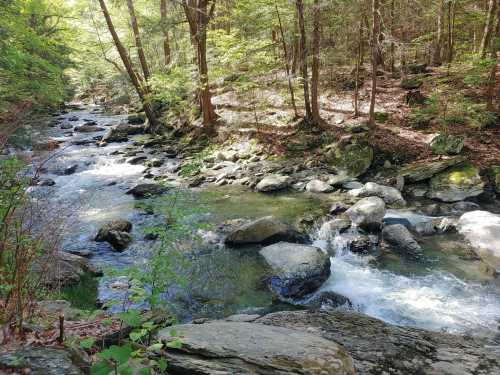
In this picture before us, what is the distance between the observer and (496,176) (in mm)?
10000

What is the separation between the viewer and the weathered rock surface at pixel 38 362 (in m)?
2.25

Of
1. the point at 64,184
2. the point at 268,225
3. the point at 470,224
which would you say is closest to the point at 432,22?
the point at 470,224

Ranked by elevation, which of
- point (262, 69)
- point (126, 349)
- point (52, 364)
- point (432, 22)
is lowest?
point (52, 364)

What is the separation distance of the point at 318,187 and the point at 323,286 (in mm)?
5069

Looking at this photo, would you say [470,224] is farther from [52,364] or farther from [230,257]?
[52,364]

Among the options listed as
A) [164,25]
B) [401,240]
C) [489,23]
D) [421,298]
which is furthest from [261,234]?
[489,23]

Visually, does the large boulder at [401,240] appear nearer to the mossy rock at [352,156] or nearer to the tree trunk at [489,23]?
the mossy rock at [352,156]

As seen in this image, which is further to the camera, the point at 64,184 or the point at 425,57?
the point at 425,57

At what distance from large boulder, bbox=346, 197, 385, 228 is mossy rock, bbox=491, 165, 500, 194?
12.1ft

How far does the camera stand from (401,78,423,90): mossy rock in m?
15.8

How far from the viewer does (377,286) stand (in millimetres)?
6414

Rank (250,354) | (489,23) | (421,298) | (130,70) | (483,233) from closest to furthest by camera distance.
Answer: (250,354)
(421,298)
(483,233)
(489,23)
(130,70)

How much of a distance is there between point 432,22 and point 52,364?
932 inches

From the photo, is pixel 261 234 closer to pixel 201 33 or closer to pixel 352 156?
pixel 352 156
